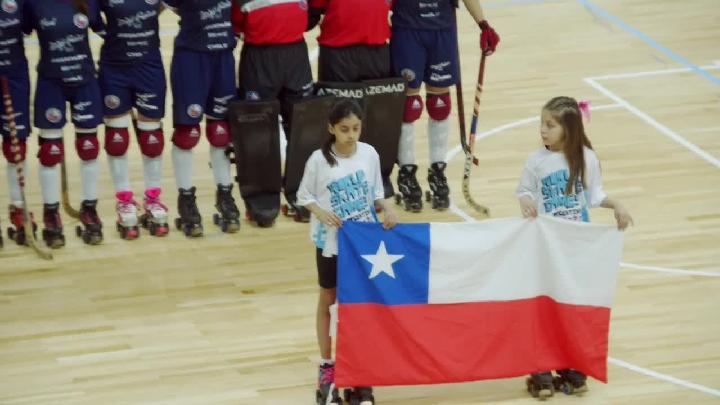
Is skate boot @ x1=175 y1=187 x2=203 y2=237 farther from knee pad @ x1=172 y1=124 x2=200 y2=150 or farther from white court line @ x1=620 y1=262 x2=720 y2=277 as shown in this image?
white court line @ x1=620 y1=262 x2=720 y2=277

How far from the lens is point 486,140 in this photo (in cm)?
1129

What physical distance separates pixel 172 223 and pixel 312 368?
245 cm

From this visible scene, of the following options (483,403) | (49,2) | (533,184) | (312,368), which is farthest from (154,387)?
(49,2)

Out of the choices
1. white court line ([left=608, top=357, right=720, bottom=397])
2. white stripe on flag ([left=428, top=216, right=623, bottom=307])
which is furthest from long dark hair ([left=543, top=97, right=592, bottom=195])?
white court line ([left=608, top=357, right=720, bottom=397])

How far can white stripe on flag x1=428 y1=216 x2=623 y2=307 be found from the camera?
278 inches

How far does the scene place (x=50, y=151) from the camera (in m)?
9.20

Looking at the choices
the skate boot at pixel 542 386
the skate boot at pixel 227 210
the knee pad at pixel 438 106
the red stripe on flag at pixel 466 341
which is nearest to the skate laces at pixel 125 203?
the skate boot at pixel 227 210

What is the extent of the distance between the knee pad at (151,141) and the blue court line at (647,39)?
524cm

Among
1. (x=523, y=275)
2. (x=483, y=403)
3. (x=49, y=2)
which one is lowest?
(x=483, y=403)

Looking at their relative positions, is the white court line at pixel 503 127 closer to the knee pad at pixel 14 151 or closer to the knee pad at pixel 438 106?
the knee pad at pixel 438 106

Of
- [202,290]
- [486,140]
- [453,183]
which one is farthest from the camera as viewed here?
[486,140]

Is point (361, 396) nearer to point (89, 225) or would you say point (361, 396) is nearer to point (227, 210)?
point (227, 210)

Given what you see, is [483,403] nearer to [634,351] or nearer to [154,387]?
[634,351]

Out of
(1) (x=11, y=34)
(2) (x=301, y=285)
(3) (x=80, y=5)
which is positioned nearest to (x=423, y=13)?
(2) (x=301, y=285)
